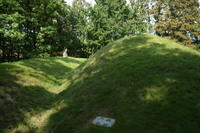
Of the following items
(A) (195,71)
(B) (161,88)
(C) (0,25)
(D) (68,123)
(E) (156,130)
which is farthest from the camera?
(C) (0,25)

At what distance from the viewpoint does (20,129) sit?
582 cm

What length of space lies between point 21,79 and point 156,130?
815 centimetres

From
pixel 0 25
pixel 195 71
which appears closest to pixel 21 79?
pixel 195 71

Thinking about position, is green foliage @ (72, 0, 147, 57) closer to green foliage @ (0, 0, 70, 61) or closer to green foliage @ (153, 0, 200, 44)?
green foliage @ (153, 0, 200, 44)

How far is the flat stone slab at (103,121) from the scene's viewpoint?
193 inches

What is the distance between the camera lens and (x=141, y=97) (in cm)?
592

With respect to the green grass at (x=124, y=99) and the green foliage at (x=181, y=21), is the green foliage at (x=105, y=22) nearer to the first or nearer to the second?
the green foliage at (x=181, y=21)

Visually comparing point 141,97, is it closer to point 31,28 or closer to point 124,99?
point 124,99

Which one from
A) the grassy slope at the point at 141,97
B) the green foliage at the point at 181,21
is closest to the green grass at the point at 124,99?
the grassy slope at the point at 141,97

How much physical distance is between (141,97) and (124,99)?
62cm

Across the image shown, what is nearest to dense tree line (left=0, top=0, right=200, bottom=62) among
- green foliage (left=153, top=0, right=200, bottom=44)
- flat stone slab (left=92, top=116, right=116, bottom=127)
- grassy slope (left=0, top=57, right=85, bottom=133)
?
→ green foliage (left=153, top=0, right=200, bottom=44)

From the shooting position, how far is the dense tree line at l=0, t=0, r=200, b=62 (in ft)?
78.8

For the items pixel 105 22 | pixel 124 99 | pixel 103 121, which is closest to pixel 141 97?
pixel 124 99

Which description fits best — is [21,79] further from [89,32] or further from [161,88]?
[89,32]
